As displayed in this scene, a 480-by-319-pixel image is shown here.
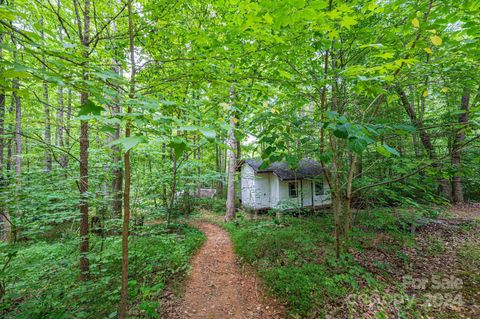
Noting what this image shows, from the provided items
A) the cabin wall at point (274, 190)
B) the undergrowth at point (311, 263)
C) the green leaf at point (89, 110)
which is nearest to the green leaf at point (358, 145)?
the green leaf at point (89, 110)

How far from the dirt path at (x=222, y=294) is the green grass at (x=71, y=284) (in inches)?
19.2

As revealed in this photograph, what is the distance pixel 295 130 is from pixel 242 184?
37.3 feet

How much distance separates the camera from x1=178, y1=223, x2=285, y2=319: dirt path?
343cm

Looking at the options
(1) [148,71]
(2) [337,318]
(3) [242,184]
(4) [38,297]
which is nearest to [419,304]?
(2) [337,318]

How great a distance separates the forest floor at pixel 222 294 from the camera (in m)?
3.42

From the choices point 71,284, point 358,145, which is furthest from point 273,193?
point 358,145

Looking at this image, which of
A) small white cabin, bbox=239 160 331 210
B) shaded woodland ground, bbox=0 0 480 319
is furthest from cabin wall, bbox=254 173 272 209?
shaded woodland ground, bbox=0 0 480 319

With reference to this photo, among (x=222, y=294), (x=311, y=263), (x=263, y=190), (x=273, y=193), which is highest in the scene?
(x=263, y=190)

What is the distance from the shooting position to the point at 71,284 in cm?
333

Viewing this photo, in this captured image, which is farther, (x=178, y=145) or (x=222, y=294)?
(x=222, y=294)

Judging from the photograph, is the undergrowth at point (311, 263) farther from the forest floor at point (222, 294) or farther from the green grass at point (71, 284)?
the green grass at point (71, 284)

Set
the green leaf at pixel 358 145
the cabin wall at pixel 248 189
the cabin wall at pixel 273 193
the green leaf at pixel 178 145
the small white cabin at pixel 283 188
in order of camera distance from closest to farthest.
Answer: the green leaf at pixel 178 145, the green leaf at pixel 358 145, the small white cabin at pixel 283 188, the cabin wall at pixel 273 193, the cabin wall at pixel 248 189

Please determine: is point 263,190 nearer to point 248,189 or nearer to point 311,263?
point 248,189

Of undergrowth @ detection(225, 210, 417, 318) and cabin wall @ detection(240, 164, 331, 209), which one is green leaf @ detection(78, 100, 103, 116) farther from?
cabin wall @ detection(240, 164, 331, 209)
